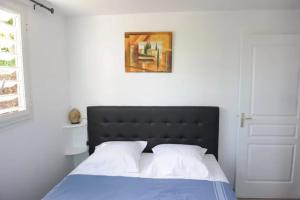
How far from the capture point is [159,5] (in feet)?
7.95

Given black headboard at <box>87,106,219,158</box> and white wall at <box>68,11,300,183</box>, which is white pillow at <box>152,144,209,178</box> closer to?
black headboard at <box>87,106,219,158</box>

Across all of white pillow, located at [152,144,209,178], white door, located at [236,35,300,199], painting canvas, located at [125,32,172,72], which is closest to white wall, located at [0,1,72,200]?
painting canvas, located at [125,32,172,72]

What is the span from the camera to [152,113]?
2.74 m

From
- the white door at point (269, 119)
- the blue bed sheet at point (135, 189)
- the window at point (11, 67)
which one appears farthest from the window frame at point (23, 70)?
the white door at point (269, 119)

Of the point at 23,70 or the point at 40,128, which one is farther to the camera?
the point at 40,128

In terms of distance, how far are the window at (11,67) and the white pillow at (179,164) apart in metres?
1.43

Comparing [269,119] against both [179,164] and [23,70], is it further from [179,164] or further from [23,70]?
[23,70]

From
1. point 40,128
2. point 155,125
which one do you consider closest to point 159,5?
point 155,125

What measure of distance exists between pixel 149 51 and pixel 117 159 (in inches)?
53.6

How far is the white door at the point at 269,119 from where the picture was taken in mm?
2619

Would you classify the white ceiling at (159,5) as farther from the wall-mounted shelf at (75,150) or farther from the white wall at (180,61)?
the wall-mounted shelf at (75,150)

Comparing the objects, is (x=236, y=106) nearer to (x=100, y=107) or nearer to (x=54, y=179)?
(x=100, y=107)

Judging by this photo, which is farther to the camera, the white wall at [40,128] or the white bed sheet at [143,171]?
the white bed sheet at [143,171]

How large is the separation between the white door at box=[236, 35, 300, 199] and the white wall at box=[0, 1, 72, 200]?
227 centimetres
